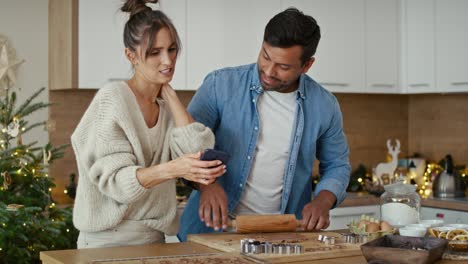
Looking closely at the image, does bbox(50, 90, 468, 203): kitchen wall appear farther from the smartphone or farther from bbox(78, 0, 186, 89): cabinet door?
the smartphone

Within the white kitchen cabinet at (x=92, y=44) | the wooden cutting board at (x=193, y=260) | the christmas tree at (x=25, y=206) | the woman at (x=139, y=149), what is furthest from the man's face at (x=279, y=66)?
the white kitchen cabinet at (x=92, y=44)

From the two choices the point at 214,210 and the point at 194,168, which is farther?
the point at 214,210

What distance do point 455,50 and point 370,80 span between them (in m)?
0.55

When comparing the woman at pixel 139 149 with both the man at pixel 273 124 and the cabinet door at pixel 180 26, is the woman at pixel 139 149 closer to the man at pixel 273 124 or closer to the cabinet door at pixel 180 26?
the man at pixel 273 124

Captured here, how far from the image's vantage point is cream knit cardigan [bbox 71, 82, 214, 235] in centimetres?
206

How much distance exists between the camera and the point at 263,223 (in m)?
2.36

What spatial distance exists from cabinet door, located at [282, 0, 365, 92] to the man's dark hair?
6.72 ft

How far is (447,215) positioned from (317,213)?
2182 millimetres

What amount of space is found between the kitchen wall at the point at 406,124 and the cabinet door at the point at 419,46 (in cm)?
33

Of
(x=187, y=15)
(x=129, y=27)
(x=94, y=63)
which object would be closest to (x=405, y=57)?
(x=187, y=15)

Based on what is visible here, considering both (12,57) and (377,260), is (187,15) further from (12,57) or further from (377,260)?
(377,260)

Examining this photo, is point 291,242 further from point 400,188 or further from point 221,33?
point 221,33

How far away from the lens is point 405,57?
4.99m

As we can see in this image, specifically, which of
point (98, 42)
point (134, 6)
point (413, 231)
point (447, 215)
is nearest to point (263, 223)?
point (413, 231)
